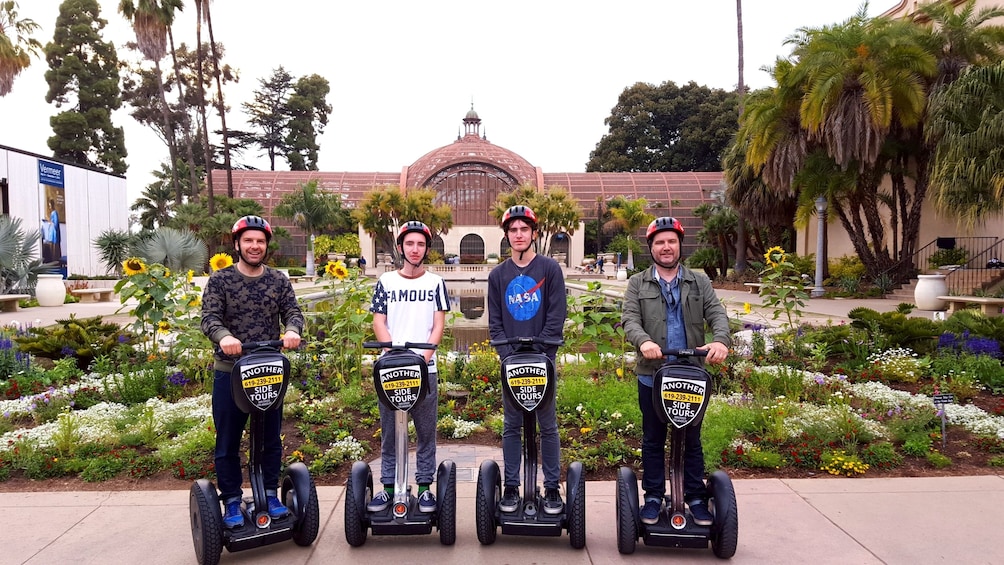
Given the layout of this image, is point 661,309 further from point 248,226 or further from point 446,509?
point 248,226

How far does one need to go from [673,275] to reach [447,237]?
169ft

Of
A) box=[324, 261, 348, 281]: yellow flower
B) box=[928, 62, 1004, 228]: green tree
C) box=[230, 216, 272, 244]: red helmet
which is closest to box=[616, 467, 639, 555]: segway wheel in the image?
box=[230, 216, 272, 244]: red helmet

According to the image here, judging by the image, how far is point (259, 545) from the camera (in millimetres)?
3260

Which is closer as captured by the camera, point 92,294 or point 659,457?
point 659,457

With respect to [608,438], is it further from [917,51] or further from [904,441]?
[917,51]

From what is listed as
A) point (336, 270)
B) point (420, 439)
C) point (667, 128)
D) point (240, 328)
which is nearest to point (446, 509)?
point (420, 439)

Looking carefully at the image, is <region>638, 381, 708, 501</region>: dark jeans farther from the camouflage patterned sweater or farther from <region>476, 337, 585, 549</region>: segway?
the camouflage patterned sweater

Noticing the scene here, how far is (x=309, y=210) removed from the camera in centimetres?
3881

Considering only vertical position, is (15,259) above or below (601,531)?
above

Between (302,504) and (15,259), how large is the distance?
19.9 m

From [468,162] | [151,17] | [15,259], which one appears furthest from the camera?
[468,162]

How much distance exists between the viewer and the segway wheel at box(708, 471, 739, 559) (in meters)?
3.19

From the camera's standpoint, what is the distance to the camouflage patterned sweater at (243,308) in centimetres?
330

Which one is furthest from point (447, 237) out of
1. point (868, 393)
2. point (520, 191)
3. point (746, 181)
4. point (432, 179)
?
point (868, 393)
